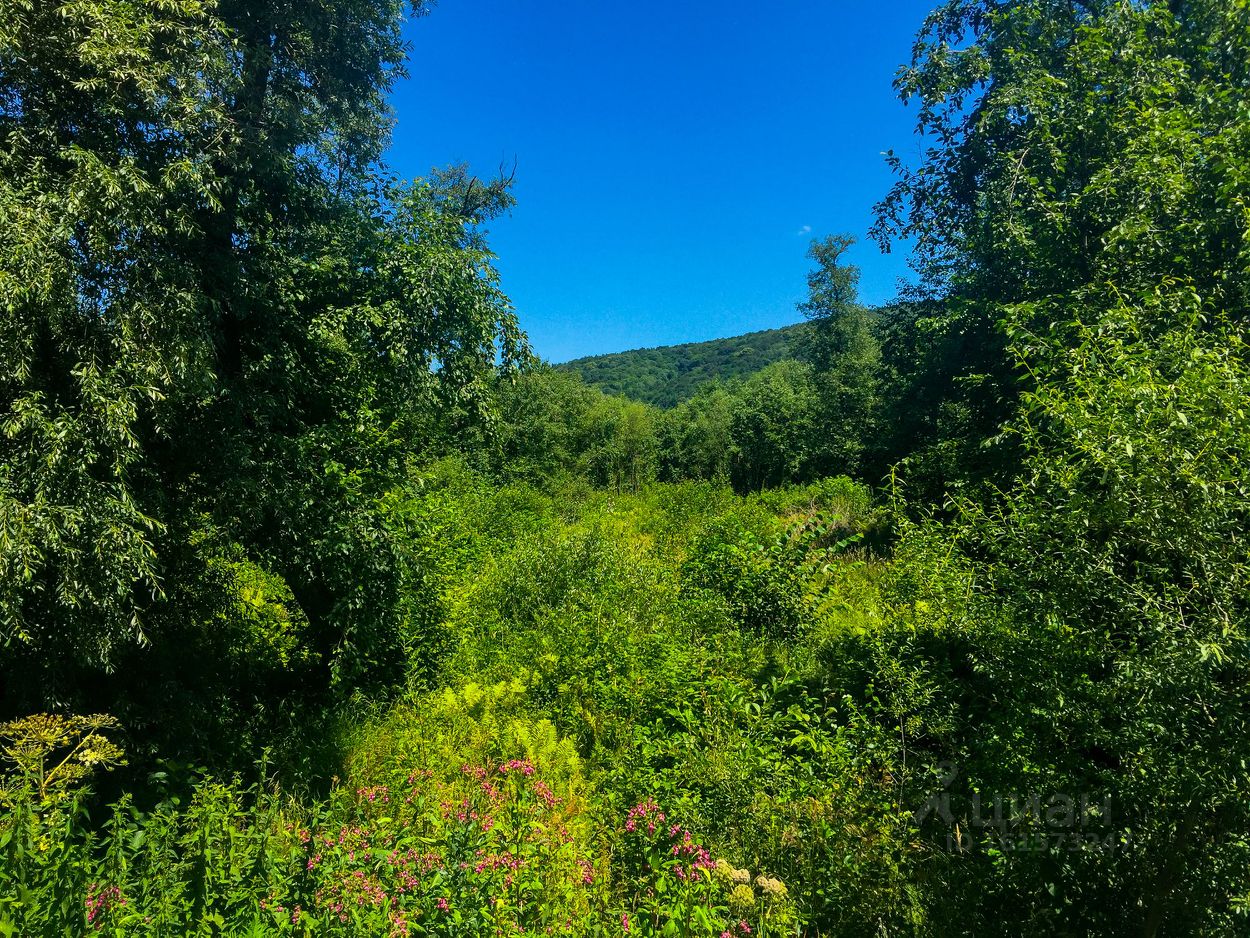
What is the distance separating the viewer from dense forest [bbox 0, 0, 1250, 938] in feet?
8.59

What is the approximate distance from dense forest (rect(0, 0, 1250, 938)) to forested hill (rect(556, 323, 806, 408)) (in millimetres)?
85859

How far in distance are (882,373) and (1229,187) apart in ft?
27.9

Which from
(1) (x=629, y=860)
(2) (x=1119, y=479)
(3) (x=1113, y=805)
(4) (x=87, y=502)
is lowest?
(1) (x=629, y=860)

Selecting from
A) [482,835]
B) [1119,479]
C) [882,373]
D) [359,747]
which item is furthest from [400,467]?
[882,373]

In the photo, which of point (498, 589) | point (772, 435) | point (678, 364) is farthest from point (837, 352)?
point (678, 364)

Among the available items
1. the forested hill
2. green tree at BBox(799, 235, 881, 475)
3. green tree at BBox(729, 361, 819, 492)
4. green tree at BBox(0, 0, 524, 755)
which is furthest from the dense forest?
the forested hill

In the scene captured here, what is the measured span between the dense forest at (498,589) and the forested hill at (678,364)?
8586 centimetres

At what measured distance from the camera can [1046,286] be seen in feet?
23.6

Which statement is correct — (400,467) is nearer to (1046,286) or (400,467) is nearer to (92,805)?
(92,805)

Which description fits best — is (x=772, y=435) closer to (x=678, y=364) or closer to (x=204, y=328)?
(x=204, y=328)

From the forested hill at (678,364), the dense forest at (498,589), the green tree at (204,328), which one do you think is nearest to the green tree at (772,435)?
the dense forest at (498,589)

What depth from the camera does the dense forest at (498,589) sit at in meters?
2.62

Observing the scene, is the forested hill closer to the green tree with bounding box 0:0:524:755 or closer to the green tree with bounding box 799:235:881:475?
the green tree with bounding box 799:235:881:475

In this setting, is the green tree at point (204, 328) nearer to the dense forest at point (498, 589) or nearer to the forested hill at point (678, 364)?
the dense forest at point (498, 589)
